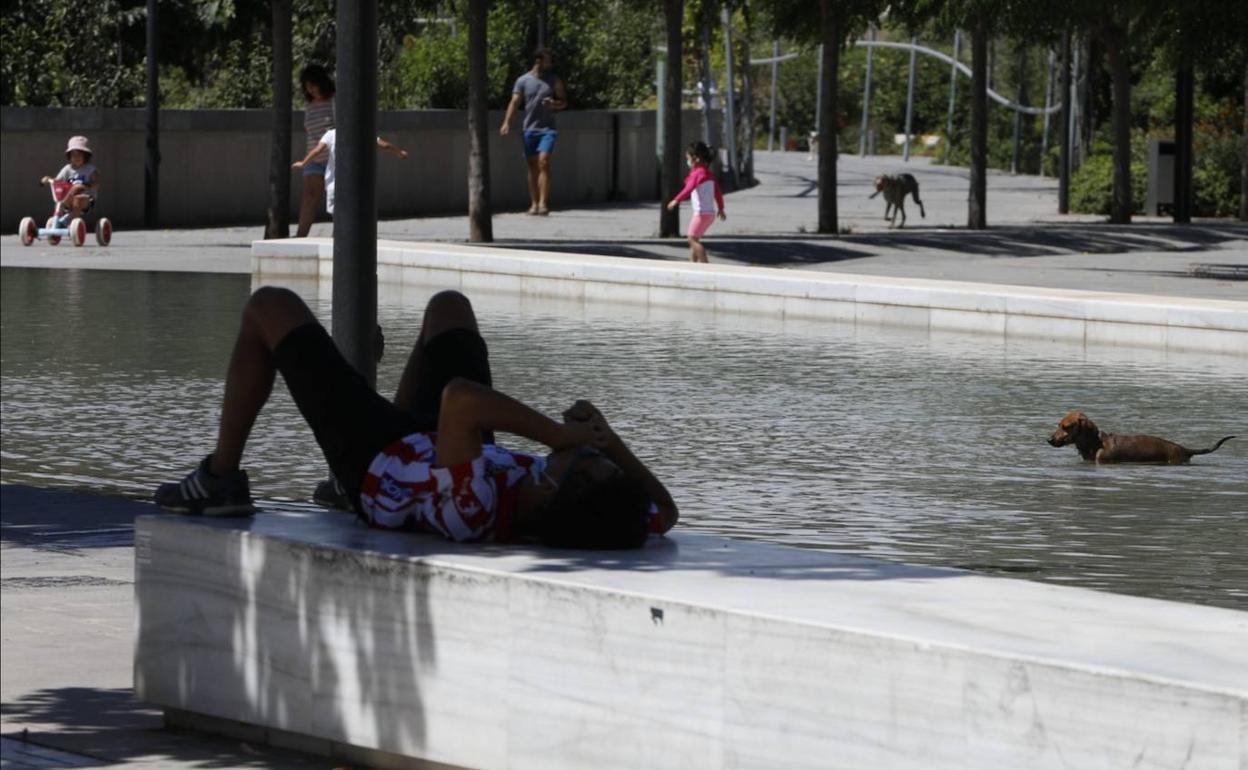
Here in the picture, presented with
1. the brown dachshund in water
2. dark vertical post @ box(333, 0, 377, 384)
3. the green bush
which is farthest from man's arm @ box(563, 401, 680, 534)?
the green bush

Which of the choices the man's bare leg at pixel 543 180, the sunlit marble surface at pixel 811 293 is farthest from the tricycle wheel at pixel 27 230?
the man's bare leg at pixel 543 180

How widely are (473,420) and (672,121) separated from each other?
66.4 ft

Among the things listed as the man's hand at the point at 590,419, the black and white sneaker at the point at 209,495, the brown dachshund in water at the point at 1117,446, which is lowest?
the brown dachshund in water at the point at 1117,446

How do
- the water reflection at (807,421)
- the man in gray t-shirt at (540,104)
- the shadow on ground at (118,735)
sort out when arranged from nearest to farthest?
the shadow on ground at (118,735), the water reflection at (807,421), the man in gray t-shirt at (540,104)

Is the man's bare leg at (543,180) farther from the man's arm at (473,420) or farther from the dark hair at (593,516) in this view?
the dark hair at (593,516)

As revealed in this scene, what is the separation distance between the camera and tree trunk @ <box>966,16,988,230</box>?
95.9ft

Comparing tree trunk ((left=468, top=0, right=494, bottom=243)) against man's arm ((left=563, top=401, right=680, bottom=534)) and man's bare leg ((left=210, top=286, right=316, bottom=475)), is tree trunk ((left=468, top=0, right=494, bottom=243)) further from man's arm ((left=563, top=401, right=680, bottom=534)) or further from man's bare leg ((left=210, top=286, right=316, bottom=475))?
man's arm ((left=563, top=401, right=680, bottom=534))

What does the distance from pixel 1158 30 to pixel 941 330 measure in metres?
13.3

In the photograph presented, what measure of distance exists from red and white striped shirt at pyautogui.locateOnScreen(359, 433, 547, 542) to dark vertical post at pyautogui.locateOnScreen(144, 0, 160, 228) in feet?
80.1

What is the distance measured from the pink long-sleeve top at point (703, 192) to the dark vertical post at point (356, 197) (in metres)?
15.2

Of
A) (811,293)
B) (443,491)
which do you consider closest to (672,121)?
(811,293)

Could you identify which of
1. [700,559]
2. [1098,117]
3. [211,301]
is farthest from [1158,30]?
[1098,117]

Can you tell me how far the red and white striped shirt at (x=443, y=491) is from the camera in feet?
19.4

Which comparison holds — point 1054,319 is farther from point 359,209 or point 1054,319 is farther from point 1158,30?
point 1158,30
